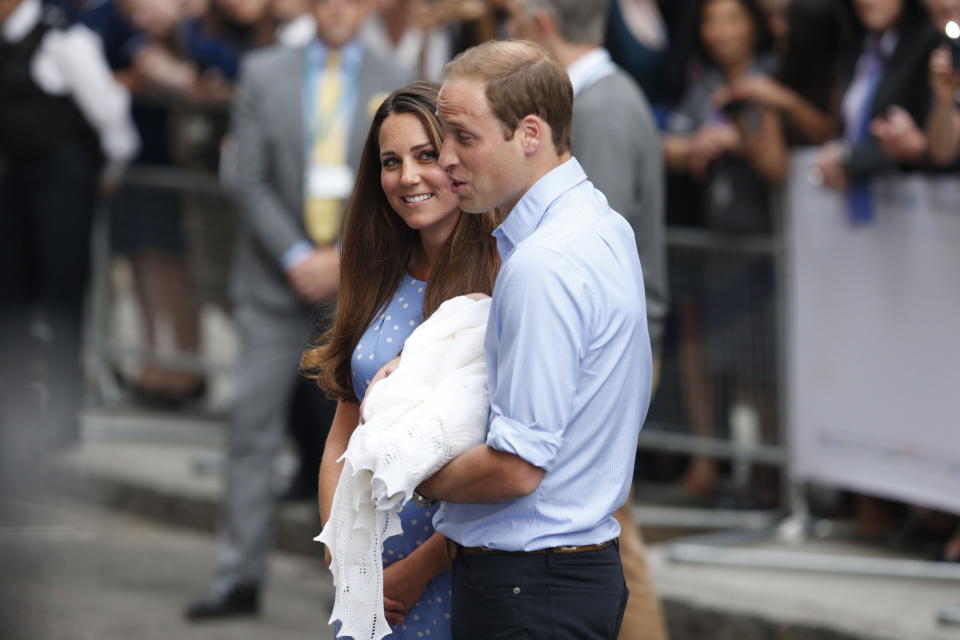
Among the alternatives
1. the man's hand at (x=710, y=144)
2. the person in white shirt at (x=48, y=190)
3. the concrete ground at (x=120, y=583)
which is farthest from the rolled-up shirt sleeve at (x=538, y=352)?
the person in white shirt at (x=48, y=190)

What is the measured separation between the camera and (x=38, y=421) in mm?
8195

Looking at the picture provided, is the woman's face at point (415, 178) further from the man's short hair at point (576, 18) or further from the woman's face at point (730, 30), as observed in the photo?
the woman's face at point (730, 30)

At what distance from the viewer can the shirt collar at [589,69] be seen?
4.80 m

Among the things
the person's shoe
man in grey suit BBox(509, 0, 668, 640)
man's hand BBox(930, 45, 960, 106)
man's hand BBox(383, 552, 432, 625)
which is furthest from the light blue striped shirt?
the person's shoe

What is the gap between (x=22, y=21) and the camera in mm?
8133

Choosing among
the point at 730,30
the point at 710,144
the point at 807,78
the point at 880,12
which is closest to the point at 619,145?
the point at 880,12

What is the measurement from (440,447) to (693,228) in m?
4.11

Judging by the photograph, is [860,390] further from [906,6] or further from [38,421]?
[38,421]

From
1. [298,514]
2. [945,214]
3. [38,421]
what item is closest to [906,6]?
[945,214]

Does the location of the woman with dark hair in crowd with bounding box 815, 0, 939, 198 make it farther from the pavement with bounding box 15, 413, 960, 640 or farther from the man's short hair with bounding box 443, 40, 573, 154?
the man's short hair with bounding box 443, 40, 573, 154

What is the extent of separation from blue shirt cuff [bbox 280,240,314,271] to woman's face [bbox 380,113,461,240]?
2824 millimetres

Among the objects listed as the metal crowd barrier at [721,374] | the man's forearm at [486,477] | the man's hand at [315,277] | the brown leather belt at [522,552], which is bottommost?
the metal crowd barrier at [721,374]

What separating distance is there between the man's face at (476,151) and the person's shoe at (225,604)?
12.3 ft

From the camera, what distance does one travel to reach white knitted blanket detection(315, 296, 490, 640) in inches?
108
